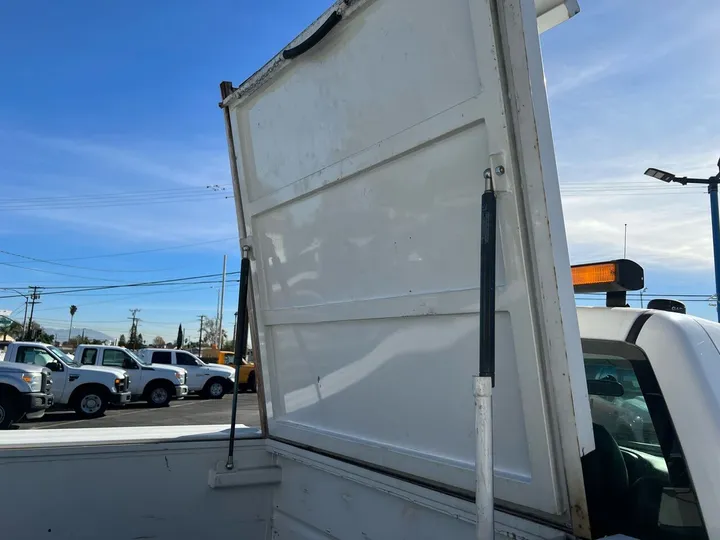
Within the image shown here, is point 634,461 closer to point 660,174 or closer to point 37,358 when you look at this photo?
point 660,174

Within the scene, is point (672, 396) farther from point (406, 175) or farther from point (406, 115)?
point (406, 115)

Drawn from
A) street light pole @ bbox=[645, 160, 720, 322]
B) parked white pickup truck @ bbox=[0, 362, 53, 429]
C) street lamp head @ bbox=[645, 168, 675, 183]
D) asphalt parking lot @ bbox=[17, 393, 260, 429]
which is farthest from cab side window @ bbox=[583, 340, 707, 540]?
parked white pickup truck @ bbox=[0, 362, 53, 429]

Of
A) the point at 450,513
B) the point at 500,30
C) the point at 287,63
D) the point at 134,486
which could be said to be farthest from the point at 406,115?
the point at 134,486

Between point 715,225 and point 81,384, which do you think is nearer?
point 715,225

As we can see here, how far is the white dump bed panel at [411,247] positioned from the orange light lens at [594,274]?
50 cm

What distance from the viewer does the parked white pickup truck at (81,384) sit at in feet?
46.2

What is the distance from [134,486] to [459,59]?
214 centimetres

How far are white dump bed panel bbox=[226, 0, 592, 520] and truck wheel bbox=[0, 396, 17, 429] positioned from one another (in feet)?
36.2

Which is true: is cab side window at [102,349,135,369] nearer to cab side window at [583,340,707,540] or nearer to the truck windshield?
the truck windshield

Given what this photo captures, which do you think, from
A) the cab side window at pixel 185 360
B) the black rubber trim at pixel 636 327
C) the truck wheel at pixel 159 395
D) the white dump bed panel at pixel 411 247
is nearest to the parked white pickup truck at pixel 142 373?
the truck wheel at pixel 159 395

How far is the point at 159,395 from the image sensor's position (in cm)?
1797

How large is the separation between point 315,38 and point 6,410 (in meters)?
12.1

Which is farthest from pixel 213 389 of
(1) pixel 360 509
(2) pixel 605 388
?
(2) pixel 605 388

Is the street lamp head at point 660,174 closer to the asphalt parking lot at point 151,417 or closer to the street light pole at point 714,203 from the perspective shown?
the street light pole at point 714,203
